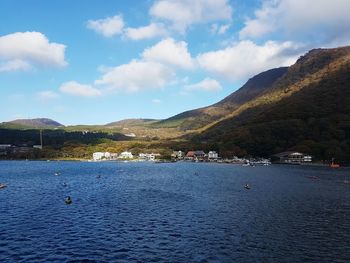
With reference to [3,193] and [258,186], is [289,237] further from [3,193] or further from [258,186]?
[3,193]

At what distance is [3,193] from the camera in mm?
101188

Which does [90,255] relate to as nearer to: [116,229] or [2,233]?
[116,229]

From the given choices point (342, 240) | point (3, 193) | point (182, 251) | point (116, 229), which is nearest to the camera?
point (182, 251)

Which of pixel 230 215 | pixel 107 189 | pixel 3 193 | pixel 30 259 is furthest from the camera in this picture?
pixel 107 189

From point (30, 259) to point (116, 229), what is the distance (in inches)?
651

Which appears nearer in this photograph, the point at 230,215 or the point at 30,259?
the point at 30,259

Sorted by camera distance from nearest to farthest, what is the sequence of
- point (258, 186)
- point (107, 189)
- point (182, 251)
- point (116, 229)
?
→ point (182, 251) < point (116, 229) < point (107, 189) < point (258, 186)

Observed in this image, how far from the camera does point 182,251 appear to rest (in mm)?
45938

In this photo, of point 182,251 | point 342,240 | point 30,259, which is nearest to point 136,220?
point 182,251

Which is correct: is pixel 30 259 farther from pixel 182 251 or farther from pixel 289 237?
pixel 289 237

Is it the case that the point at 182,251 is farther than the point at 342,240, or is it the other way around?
the point at 342,240

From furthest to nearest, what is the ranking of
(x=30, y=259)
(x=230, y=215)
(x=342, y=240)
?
(x=230, y=215) < (x=342, y=240) < (x=30, y=259)

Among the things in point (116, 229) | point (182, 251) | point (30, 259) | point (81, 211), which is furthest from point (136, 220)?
point (30, 259)

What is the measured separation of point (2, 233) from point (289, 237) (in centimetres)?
4026
